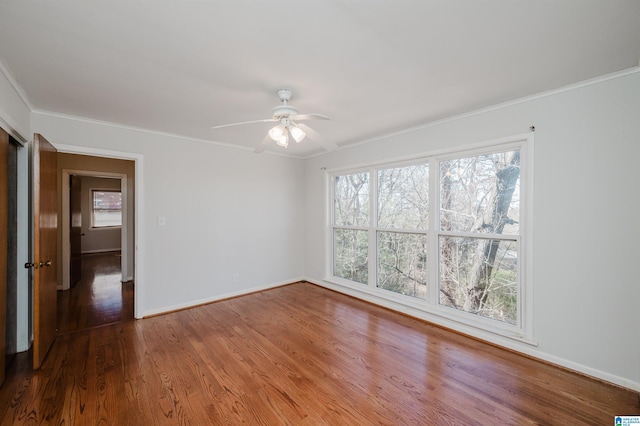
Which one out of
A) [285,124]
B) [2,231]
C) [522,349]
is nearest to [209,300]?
[2,231]

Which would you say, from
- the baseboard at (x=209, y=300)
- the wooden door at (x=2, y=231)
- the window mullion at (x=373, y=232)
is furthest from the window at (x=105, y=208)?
the window mullion at (x=373, y=232)

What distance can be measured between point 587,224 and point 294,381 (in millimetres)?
2723

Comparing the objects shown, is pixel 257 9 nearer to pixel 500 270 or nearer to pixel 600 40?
pixel 600 40

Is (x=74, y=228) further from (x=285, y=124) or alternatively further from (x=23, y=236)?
(x=285, y=124)

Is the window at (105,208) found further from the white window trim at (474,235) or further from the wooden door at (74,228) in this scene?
the white window trim at (474,235)

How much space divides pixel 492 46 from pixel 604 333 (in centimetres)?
237

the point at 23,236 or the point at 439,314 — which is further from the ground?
the point at 23,236

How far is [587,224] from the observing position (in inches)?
88.4

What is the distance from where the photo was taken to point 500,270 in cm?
279

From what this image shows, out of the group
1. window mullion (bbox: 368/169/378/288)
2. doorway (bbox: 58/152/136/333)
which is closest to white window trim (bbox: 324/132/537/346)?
window mullion (bbox: 368/169/378/288)

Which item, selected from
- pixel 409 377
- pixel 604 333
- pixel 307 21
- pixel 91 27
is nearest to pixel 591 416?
pixel 604 333

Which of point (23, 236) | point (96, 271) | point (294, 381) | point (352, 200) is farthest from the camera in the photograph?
point (96, 271)

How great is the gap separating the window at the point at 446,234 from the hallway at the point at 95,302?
324cm

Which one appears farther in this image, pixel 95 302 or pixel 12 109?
pixel 95 302
